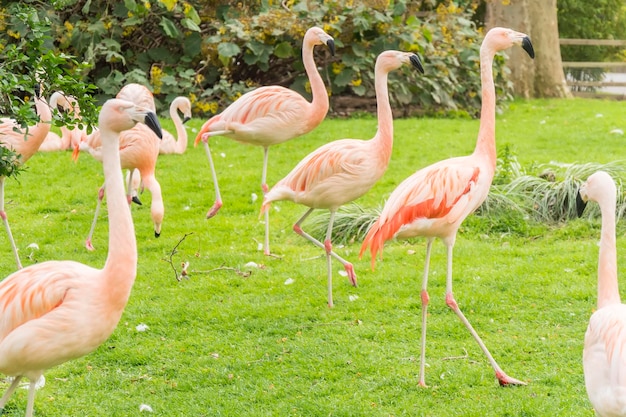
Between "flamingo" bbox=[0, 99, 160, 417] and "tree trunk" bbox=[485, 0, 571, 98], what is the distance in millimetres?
13808

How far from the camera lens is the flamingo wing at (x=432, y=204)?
488cm

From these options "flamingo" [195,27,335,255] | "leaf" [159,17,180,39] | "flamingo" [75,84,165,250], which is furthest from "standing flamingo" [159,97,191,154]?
"flamingo" [195,27,335,255]

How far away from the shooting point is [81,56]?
12781mm

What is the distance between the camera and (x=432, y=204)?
4871 millimetres

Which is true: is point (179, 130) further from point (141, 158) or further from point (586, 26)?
point (586, 26)

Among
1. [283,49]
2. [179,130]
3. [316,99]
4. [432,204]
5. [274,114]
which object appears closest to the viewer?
[432,204]

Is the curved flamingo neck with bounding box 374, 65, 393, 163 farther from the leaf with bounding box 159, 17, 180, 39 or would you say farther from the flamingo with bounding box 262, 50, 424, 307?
the leaf with bounding box 159, 17, 180, 39

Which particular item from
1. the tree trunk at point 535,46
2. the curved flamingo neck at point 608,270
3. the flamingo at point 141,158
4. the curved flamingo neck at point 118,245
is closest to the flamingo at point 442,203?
the curved flamingo neck at point 608,270

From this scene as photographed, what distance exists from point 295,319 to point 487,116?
76.4 inches

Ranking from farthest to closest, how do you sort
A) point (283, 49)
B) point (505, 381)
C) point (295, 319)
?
point (283, 49) → point (295, 319) → point (505, 381)

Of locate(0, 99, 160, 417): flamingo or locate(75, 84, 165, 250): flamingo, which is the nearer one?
locate(0, 99, 160, 417): flamingo

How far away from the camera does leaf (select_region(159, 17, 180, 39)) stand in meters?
12.4

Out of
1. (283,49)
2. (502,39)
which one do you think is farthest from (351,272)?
(283,49)

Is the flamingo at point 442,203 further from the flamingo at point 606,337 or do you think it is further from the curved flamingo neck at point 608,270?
the curved flamingo neck at point 608,270
